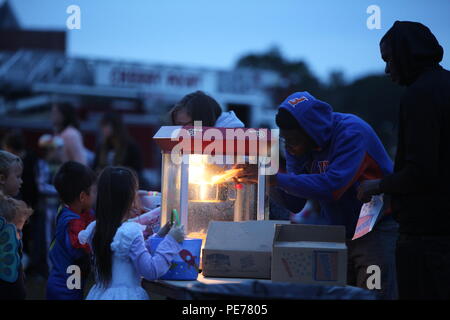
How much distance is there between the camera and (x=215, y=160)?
3.34m

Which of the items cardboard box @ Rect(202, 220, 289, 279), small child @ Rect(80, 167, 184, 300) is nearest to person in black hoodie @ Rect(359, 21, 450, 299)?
cardboard box @ Rect(202, 220, 289, 279)

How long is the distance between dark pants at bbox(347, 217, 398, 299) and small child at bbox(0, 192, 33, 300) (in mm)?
1777

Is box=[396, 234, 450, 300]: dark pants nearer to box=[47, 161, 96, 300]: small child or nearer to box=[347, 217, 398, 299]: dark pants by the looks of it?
box=[347, 217, 398, 299]: dark pants

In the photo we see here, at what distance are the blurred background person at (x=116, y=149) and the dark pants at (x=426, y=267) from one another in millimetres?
4492

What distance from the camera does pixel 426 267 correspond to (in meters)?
2.55

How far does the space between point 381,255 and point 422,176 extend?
2.43 feet

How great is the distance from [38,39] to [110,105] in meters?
5.83

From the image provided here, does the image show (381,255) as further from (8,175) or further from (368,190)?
(8,175)
